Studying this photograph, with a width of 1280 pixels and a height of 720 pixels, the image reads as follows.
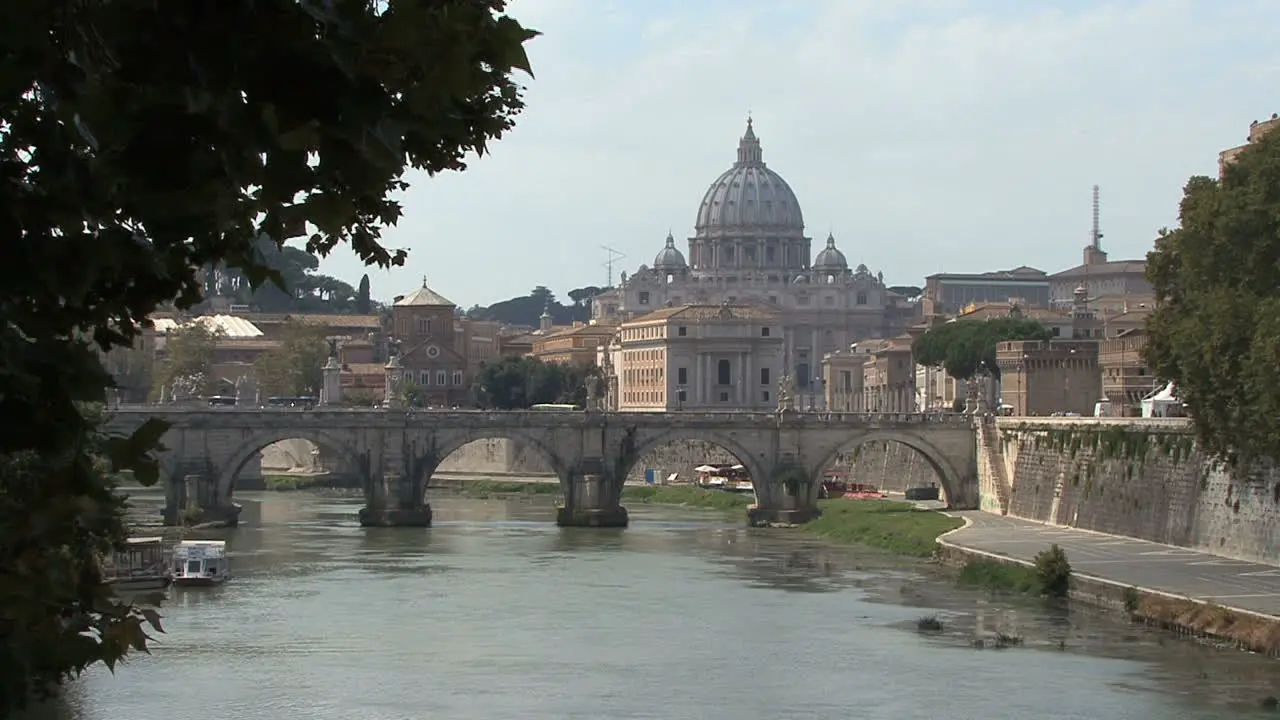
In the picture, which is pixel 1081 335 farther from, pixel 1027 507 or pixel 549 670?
pixel 549 670

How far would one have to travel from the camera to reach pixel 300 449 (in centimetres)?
9925

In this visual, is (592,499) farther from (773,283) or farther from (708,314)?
(773,283)

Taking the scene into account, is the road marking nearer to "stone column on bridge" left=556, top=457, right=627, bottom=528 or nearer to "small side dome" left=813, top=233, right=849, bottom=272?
"stone column on bridge" left=556, top=457, right=627, bottom=528

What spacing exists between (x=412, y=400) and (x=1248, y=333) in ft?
238

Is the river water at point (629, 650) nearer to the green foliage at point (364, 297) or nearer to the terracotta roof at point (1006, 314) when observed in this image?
the terracotta roof at point (1006, 314)

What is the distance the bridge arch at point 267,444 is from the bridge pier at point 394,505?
0.92 m

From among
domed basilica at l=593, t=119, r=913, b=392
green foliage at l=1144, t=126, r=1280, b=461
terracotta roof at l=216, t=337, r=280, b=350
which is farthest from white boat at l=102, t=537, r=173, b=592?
domed basilica at l=593, t=119, r=913, b=392

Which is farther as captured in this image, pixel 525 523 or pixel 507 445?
pixel 507 445

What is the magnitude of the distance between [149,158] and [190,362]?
3982 inches

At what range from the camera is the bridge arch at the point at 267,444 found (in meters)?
63.2

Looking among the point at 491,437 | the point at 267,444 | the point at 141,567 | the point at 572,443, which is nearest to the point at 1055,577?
the point at 141,567

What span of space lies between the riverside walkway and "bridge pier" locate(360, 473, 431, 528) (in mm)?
15513

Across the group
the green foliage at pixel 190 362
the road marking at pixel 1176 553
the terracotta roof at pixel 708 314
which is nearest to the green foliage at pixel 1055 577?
the road marking at pixel 1176 553

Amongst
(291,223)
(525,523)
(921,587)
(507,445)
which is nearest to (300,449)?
(507,445)
